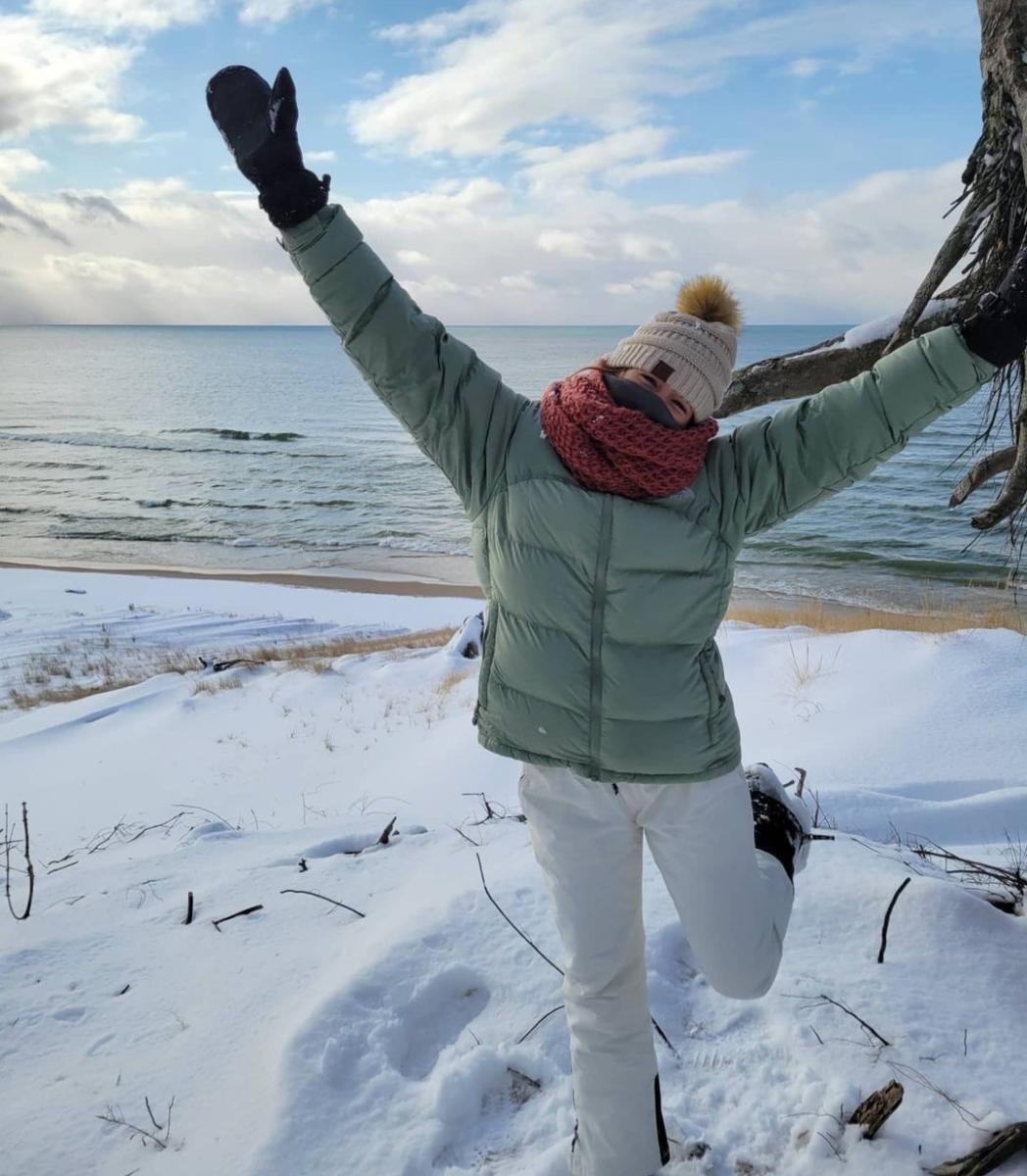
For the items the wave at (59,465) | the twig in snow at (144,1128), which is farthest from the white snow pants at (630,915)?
the wave at (59,465)

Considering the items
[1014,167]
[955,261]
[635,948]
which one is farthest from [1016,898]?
[1014,167]

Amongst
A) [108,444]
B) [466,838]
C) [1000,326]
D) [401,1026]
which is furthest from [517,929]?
[108,444]

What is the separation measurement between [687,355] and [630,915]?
4.35ft

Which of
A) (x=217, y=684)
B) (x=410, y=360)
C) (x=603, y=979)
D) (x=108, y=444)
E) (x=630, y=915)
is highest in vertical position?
(x=410, y=360)

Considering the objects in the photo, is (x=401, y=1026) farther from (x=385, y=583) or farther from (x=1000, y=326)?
(x=385, y=583)

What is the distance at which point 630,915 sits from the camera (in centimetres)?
198

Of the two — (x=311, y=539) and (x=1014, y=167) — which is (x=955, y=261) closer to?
(x=1014, y=167)

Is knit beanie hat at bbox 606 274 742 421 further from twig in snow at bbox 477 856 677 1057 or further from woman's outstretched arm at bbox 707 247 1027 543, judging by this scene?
twig in snow at bbox 477 856 677 1057

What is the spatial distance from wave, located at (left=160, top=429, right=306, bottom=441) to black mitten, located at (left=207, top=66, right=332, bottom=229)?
139 feet

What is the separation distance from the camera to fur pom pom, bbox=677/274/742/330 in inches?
83.4

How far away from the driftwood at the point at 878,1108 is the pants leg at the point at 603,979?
46 cm

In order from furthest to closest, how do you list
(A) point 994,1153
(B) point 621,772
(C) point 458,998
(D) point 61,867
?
(D) point 61,867 < (C) point 458,998 < (B) point 621,772 < (A) point 994,1153

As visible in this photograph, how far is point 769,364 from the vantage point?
388cm

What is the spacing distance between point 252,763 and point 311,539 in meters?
17.9
